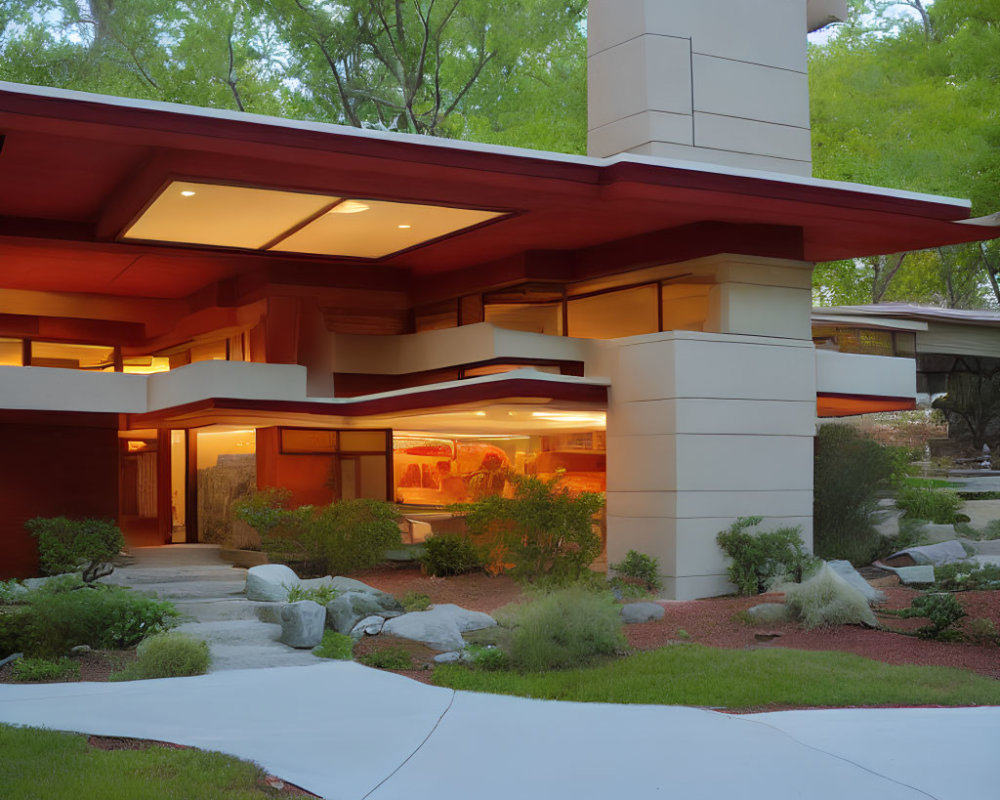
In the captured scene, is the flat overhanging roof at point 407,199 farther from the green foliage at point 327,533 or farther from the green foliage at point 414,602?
the green foliage at point 414,602

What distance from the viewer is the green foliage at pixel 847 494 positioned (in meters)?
20.0

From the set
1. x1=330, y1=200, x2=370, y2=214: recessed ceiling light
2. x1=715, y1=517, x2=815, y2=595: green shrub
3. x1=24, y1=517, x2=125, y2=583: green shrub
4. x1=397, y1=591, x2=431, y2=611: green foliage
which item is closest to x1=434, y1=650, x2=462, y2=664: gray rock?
x1=397, y1=591, x2=431, y2=611: green foliage

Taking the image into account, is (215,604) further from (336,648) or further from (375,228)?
(375,228)

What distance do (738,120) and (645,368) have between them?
5159mm

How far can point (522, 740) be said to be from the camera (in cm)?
784

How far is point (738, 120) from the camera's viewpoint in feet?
63.3

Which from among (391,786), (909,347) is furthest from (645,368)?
(909,347)

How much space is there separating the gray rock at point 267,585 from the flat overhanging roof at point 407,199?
5373 millimetres

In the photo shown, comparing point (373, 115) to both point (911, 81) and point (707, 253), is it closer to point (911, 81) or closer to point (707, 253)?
point (911, 81)

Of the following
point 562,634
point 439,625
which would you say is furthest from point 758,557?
point 562,634

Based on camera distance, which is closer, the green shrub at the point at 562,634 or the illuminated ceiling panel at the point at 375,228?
the green shrub at the point at 562,634

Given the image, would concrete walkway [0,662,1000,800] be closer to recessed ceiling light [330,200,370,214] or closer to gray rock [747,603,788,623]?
gray rock [747,603,788,623]

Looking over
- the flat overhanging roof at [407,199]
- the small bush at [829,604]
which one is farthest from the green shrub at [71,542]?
the small bush at [829,604]

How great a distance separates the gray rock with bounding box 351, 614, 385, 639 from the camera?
1278cm
